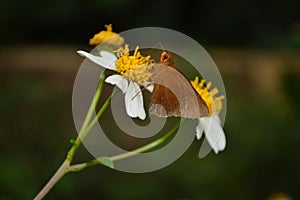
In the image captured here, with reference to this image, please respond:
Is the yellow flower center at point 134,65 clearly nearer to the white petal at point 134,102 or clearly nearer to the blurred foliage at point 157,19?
the white petal at point 134,102

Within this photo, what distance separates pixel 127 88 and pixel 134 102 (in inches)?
0.9

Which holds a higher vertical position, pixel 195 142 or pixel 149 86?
pixel 149 86

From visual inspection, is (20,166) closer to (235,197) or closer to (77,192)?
(77,192)

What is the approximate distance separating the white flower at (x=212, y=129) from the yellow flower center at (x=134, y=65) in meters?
0.12

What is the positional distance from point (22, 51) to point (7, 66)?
0.25 m

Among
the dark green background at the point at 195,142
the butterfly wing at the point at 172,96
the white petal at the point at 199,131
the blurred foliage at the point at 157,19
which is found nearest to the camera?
the butterfly wing at the point at 172,96

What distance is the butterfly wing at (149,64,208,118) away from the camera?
81 centimetres

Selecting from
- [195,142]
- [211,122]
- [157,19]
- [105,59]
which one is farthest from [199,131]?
[157,19]

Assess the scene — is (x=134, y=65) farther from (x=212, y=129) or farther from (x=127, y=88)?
(x=212, y=129)

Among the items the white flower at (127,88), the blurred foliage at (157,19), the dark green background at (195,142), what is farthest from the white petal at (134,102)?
the blurred foliage at (157,19)

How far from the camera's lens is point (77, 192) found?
2488mm

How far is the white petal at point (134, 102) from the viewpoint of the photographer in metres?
0.83

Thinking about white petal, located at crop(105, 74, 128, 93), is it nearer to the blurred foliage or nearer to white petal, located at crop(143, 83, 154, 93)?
white petal, located at crop(143, 83, 154, 93)

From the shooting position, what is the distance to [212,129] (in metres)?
0.95
